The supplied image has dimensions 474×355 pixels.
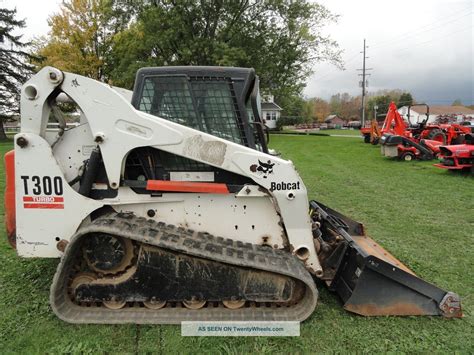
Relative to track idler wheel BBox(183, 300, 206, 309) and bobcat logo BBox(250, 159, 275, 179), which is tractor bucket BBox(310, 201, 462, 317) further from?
track idler wheel BBox(183, 300, 206, 309)

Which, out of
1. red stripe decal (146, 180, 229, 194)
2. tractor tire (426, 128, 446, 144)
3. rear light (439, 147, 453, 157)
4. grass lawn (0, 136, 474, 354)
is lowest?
grass lawn (0, 136, 474, 354)

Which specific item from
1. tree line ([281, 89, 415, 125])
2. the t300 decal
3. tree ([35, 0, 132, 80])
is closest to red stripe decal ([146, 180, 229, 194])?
the t300 decal

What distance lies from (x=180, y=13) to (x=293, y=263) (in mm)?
25163

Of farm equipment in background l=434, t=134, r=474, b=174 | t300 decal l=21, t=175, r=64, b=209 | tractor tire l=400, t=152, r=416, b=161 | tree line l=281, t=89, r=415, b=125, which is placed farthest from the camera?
tree line l=281, t=89, r=415, b=125

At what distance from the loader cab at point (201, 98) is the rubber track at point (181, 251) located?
1.03 m

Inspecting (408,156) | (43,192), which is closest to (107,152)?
(43,192)

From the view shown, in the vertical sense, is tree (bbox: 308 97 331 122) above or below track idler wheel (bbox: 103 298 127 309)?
above

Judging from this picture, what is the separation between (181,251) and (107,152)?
3.65ft

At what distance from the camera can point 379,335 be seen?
2992 millimetres

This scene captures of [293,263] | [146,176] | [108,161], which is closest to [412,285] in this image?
[293,263]

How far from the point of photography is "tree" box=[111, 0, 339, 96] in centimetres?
2430

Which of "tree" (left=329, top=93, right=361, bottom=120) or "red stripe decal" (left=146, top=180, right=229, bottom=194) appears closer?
"red stripe decal" (left=146, top=180, right=229, bottom=194)

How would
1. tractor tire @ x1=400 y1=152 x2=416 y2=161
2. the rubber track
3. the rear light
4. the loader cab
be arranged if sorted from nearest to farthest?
1. the rubber track
2. the loader cab
3. the rear light
4. tractor tire @ x1=400 y1=152 x2=416 y2=161

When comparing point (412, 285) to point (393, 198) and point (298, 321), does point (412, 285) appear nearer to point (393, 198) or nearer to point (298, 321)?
point (298, 321)
